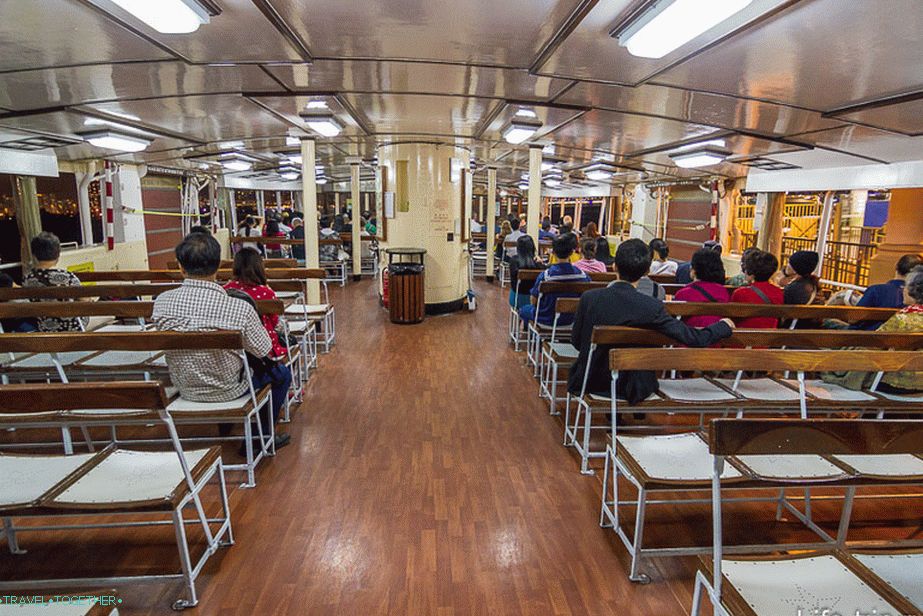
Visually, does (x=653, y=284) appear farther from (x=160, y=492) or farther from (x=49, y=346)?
(x=49, y=346)

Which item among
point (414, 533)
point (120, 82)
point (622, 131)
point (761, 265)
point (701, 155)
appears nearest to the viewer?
point (414, 533)

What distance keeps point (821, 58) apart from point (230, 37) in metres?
2.89

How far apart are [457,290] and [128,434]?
5044mm

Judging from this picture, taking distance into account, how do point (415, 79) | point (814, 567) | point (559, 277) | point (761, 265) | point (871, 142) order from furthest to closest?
point (559, 277) → point (871, 142) → point (761, 265) → point (415, 79) → point (814, 567)

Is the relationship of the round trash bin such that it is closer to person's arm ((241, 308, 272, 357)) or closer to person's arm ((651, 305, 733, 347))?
person's arm ((241, 308, 272, 357))

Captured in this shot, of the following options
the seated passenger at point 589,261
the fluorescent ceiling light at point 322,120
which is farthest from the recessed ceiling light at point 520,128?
the fluorescent ceiling light at point 322,120

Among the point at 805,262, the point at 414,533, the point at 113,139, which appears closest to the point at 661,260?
the point at 805,262

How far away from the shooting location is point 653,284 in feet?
13.5

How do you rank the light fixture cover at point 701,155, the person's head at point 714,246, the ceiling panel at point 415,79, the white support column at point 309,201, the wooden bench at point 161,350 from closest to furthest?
the wooden bench at point 161,350, the ceiling panel at point 415,79, the person's head at point 714,246, the light fixture cover at point 701,155, the white support column at point 309,201

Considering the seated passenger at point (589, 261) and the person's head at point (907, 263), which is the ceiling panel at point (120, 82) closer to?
the seated passenger at point (589, 261)

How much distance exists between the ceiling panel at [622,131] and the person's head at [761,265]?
141 centimetres

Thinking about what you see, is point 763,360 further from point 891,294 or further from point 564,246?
point 564,246

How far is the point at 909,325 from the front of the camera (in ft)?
9.70

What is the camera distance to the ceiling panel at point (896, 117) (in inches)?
121
